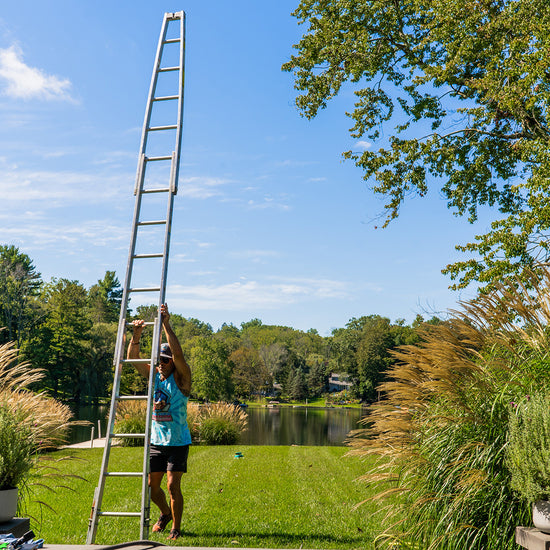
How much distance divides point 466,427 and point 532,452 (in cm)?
83

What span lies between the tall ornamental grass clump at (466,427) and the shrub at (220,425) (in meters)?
11.4

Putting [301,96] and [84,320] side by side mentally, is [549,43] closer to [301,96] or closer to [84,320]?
[301,96]

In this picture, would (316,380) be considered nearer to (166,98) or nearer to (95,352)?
(95,352)

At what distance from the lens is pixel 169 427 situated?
183 inches

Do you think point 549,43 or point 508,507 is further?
point 549,43

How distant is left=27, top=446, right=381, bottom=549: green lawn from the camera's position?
4656 millimetres

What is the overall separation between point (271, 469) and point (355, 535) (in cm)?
480

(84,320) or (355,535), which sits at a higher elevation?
(84,320)

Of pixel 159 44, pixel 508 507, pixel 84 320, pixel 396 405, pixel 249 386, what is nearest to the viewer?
pixel 508 507

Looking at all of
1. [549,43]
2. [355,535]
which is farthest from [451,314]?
[549,43]

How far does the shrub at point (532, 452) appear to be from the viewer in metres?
2.83

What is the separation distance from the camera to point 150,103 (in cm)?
521

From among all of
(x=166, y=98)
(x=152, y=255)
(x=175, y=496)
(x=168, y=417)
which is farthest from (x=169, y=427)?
(x=166, y=98)

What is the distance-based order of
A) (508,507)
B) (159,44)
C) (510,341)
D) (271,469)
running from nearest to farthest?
(508,507), (510,341), (159,44), (271,469)
